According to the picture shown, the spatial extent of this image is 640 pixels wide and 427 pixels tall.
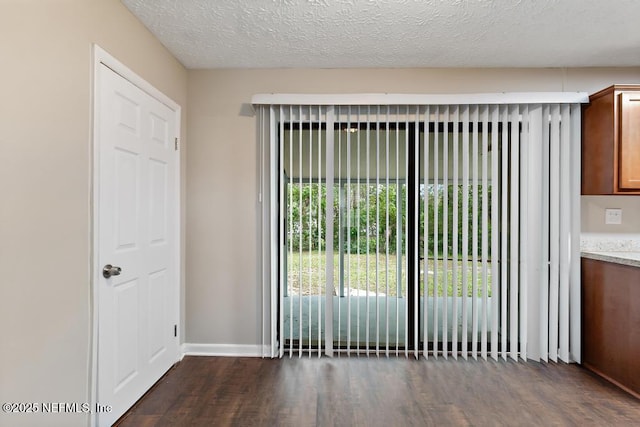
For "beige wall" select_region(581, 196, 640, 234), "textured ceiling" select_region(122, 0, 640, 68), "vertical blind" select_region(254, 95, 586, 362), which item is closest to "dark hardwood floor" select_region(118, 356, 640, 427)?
"vertical blind" select_region(254, 95, 586, 362)

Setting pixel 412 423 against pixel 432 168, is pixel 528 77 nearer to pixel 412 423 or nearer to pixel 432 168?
pixel 432 168

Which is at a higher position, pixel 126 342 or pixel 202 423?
pixel 126 342

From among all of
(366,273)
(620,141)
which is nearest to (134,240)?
(366,273)

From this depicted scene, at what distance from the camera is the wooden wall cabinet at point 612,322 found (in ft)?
7.95

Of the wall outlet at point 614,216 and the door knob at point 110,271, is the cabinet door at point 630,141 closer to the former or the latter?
the wall outlet at point 614,216

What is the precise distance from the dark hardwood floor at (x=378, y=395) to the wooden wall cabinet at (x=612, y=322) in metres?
0.12

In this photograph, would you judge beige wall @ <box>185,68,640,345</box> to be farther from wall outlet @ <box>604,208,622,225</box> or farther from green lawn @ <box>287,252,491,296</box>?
wall outlet @ <box>604,208,622,225</box>

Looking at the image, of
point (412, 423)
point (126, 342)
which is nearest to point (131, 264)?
point (126, 342)

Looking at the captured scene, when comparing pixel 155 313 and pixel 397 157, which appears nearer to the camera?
pixel 155 313

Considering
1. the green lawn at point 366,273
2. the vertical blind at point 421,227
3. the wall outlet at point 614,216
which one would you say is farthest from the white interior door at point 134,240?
the wall outlet at point 614,216

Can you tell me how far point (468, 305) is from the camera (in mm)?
3020

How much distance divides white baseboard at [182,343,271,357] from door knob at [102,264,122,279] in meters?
1.31

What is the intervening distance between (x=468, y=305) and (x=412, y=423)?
123cm

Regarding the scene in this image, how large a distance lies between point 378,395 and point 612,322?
1.75 metres
